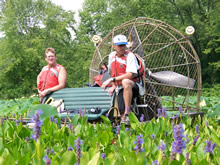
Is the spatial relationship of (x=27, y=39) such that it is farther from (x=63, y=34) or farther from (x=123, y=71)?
(x=123, y=71)

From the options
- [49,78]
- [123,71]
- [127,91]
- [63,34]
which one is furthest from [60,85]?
[63,34]

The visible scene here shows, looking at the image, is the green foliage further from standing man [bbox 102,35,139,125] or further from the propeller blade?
the propeller blade

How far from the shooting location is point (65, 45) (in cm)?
2616

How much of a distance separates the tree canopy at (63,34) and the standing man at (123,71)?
17821 mm

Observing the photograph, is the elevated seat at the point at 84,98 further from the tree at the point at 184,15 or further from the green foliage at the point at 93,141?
the tree at the point at 184,15

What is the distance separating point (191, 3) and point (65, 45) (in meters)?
11.9

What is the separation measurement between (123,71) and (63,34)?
22396 mm

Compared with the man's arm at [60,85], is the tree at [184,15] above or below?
above

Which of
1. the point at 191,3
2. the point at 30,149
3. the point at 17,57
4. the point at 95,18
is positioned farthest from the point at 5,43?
the point at 30,149

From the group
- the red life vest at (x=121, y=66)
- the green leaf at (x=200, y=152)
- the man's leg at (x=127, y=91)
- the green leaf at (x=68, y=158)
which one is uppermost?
the red life vest at (x=121, y=66)

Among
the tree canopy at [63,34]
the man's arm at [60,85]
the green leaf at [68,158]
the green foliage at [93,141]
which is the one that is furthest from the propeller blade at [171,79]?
the tree canopy at [63,34]

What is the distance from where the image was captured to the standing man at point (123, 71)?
3.52 metres

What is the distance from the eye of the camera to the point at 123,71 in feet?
12.9

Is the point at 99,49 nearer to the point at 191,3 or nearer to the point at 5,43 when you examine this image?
the point at 191,3
